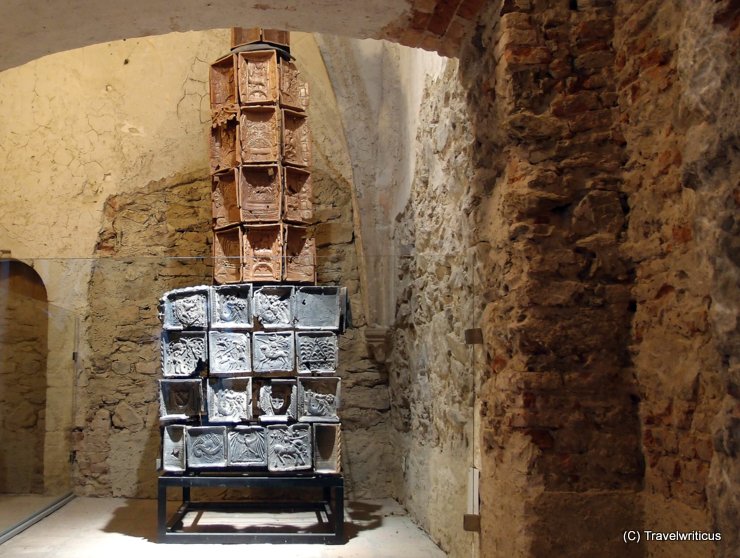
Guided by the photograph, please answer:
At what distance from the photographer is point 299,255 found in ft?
14.6

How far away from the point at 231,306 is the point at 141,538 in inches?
54.5

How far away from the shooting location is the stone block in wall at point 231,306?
4055mm

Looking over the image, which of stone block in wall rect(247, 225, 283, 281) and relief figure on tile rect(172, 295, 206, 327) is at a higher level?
stone block in wall rect(247, 225, 283, 281)

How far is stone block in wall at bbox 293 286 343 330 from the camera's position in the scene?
413 centimetres

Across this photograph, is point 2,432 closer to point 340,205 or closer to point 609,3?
point 340,205

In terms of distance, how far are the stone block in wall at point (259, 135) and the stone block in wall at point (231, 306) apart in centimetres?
81

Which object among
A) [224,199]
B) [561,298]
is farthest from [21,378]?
[561,298]

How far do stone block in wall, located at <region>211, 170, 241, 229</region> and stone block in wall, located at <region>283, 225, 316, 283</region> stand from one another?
37 centimetres

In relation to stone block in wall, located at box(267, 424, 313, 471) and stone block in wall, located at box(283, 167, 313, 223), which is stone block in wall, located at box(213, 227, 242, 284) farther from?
stone block in wall, located at box(267, 424, 313, 471)

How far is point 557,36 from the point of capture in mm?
2287

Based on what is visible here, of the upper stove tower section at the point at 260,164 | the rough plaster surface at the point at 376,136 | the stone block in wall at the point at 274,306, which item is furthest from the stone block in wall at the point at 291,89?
the stone block in wall at the point at 274,306

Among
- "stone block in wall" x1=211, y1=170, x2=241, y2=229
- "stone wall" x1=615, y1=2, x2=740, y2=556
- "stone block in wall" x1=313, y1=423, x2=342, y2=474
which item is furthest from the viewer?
"stone block in wall" x1=211, y1=170, x2=241, y2=229

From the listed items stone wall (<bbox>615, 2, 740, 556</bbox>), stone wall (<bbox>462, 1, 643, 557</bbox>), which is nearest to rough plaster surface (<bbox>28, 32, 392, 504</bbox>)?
stone wall (<bbox>462, 1, 643, 557</bbox>)

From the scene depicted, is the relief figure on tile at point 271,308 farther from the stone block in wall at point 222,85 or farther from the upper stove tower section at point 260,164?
the stone block in wall at point 222,85
